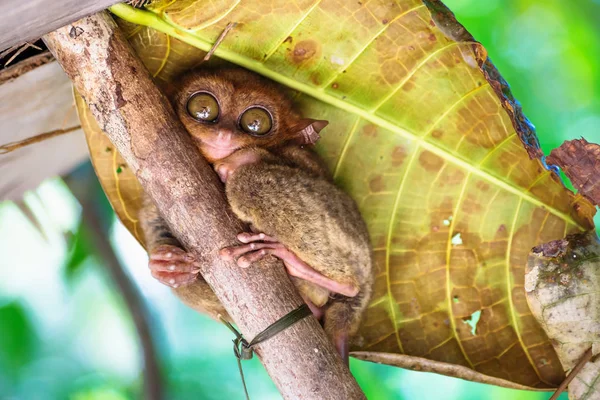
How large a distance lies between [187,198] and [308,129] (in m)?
0.65

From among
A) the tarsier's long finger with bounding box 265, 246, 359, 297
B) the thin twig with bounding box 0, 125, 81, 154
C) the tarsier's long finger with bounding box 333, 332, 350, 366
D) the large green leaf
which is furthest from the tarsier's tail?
the thin twig with bounding box 0, 125, 81, 154

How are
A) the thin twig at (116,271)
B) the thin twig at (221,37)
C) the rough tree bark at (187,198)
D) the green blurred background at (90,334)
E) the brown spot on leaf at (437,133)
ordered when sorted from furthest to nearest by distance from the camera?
1. the thin twig at (116,271)
2. the green blurred background at (90,334)
3. the brown spot on leaf at (437,133)
4. the thin twig at (221,37)
5. the rough tree bark at (187,198)

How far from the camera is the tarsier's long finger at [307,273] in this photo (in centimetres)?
199

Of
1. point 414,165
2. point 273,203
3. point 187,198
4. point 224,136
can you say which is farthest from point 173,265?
point 414,165

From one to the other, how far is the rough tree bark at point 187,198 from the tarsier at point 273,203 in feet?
0.22

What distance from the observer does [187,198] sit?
1878 millimetres

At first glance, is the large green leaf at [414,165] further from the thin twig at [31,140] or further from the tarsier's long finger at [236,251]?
the tarsier's long finger at [236,251]

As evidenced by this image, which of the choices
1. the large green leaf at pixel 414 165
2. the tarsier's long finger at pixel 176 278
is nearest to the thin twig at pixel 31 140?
the large green leaf at pixel 414 165

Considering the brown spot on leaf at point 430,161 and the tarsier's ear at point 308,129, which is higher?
the tarsier's ear at point 308,129

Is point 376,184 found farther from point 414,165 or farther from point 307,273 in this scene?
point 307,273

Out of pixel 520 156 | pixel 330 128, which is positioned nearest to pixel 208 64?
pixel 330 128

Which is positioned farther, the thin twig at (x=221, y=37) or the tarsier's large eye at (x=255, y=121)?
the tarsier's large eye at (x=255, y=121)

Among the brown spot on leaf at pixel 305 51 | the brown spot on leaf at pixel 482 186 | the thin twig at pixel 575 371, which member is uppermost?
the brown spot on leaf at pixel 305 51

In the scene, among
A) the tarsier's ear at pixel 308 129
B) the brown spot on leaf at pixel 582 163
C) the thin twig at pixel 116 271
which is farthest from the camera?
the thin twig at pixel 116 271
